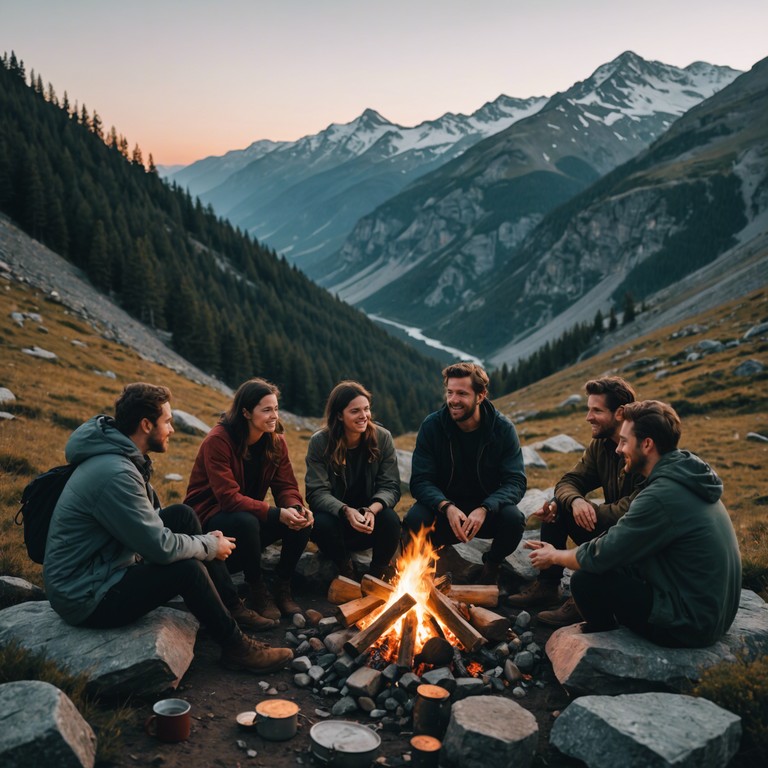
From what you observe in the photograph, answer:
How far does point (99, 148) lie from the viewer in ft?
350

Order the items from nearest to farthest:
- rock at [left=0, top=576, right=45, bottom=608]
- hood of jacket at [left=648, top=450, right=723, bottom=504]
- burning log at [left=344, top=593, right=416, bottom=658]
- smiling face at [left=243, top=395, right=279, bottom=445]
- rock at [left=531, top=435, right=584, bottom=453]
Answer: hood of jacket at [left=648, top=450, right=723, bottom=504] → burning log at [left=344, top=593, right=416, bottom=658] → rock at [left=0, top=576, right=45, bottom=608] → smiling face at [left=243, top=395, right=279, bottom=445] → rock at [left=531, top=435, right=584, bottom=453]

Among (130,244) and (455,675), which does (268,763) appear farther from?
(130,244)

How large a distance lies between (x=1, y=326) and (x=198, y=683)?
1090 inches

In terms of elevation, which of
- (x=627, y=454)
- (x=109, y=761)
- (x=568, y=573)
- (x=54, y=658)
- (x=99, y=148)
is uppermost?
(x=99, y=148)

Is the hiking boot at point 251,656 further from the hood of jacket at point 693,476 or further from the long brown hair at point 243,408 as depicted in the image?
the hood of jacket at point 693,476

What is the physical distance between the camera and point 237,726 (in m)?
5.67

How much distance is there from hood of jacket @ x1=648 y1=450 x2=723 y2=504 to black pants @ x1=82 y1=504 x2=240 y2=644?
463 centimetres

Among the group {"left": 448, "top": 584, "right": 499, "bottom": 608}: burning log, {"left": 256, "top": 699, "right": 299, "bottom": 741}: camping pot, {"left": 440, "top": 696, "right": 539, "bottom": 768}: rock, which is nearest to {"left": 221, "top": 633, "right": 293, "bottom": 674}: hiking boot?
{"left": 256, "top": 699, "right": 299, "bottom": 741}: camping pot

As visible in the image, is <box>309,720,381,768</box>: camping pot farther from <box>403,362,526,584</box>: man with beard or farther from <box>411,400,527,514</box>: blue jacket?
<box>411,400,527,514</box>: blue jacket

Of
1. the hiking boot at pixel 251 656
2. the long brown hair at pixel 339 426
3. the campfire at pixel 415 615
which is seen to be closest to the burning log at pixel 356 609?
the campfire at pixel 415 615

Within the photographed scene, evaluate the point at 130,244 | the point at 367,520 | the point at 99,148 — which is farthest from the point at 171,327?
the point at 367,520

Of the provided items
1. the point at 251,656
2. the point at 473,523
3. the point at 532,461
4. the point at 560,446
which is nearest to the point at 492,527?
the point at 473,523

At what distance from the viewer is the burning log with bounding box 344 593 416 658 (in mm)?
6676

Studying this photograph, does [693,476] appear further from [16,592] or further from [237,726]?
[16,592]
